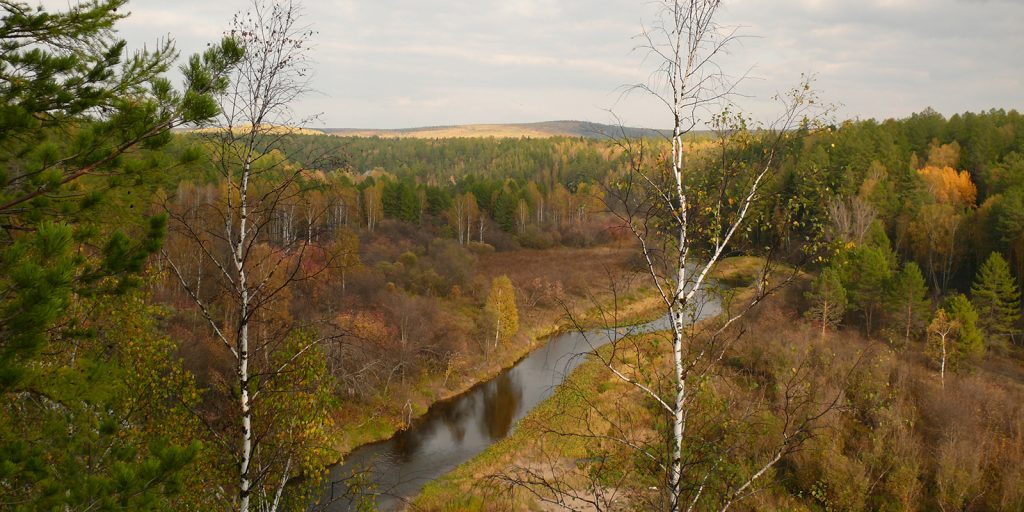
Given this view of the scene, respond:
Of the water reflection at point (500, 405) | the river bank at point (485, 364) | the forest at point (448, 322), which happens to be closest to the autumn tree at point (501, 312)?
the forest at point (448, 322)

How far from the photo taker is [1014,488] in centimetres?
1543

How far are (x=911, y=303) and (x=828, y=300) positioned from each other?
3.78 meters

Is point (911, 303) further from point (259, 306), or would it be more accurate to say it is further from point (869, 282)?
point (259, 306)

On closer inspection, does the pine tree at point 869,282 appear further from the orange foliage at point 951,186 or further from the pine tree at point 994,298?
the orange foliage at point 951,186

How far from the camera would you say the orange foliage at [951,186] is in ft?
148

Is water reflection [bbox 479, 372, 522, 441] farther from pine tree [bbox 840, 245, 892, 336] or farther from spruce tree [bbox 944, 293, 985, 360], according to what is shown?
spruce tree [bbox 944, 293, 985, 360]

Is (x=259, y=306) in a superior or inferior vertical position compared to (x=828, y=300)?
superior

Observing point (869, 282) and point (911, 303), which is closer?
point (911, 303)

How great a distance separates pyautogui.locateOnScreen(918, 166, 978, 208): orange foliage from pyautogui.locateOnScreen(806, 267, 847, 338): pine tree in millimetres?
22215

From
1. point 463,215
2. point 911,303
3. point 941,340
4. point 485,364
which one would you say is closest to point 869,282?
point 911,303

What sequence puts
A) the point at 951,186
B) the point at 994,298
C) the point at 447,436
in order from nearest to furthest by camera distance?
the point at 447,436 < the point at 994,298 < the point at 951,186

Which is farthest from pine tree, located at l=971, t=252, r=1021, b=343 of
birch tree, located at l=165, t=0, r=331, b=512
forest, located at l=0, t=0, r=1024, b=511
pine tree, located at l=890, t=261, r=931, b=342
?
birch tree, located at l=165, t=0, r=331, b=512

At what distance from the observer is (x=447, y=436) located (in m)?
Result: 23.4

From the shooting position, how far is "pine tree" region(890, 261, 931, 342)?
29016 millimetres
